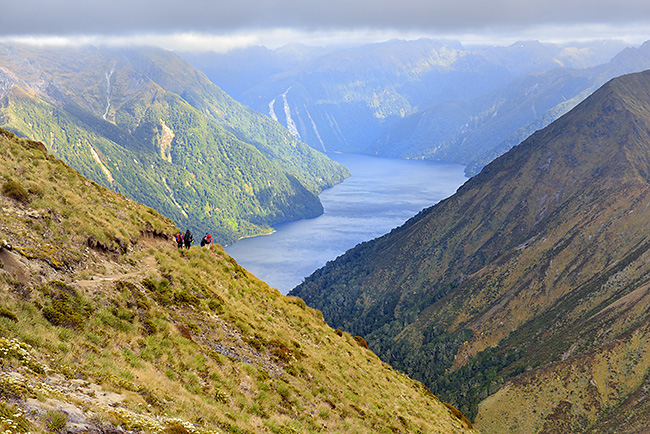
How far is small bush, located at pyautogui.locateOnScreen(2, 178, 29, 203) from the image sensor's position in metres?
35.4

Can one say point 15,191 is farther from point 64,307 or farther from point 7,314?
point 7,314

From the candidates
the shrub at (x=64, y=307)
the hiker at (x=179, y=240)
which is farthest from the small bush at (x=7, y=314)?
the hiker at (x=179, y=240)

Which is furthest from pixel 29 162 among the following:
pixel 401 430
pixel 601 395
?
pixel 601 395

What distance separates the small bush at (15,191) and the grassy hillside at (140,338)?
0.31ft

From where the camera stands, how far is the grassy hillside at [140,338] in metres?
21.7

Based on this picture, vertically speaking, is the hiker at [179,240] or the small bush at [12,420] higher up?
the hiker at [179,240]

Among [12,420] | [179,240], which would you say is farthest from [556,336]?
[12,420]

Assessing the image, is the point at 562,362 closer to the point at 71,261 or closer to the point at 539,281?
the point at 539,281

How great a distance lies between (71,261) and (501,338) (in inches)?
6190

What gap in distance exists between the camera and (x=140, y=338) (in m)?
30.0

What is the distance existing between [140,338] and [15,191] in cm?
1586

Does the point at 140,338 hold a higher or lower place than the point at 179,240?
lower

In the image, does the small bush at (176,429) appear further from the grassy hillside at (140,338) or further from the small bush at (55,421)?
the small bush at (55,421)

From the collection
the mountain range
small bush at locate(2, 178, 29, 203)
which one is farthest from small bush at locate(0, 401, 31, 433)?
the mountain range
